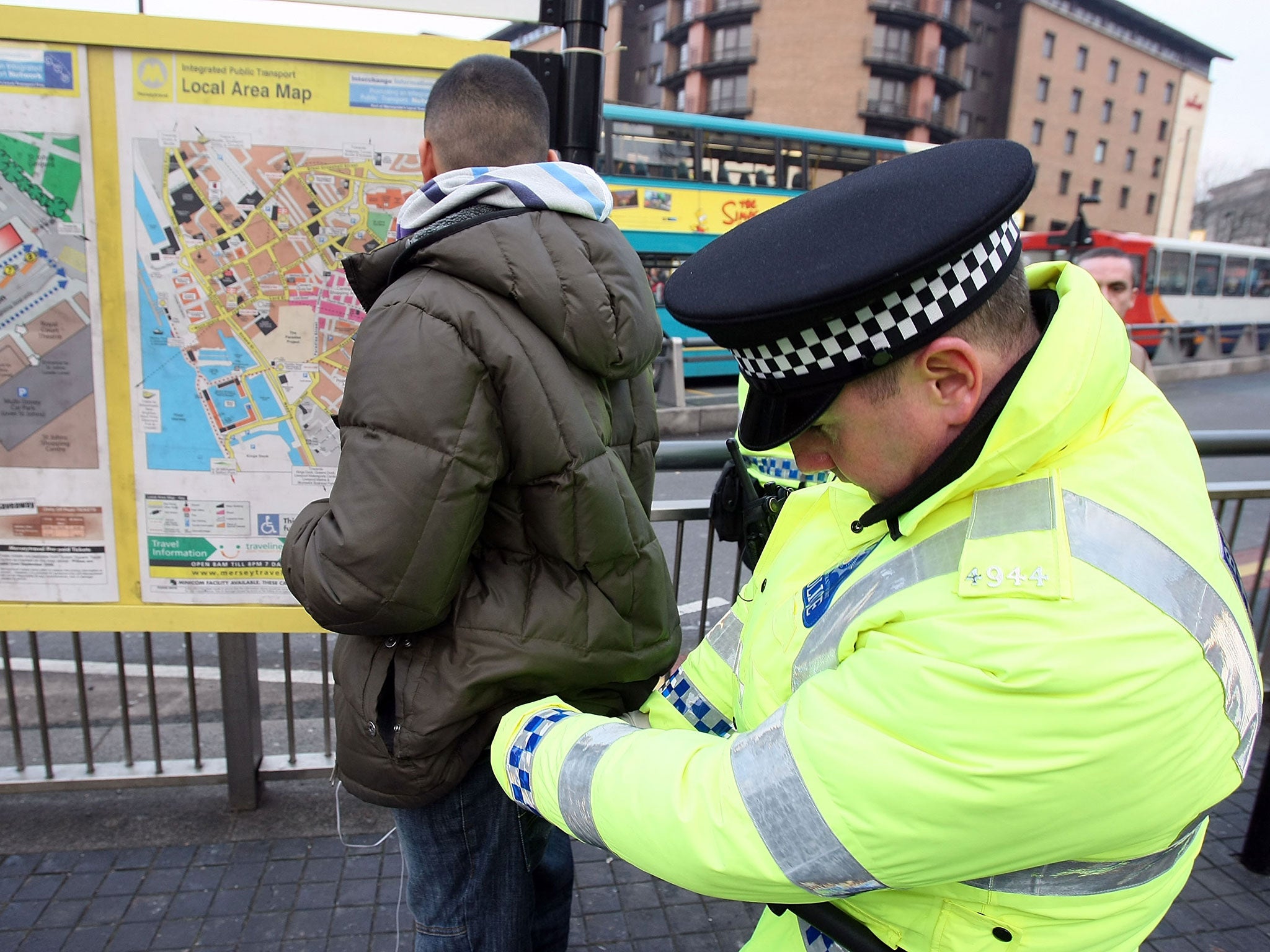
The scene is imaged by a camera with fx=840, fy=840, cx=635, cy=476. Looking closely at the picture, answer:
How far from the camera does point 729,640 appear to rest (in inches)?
60.6

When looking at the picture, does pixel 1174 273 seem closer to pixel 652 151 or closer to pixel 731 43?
pixel 652 151

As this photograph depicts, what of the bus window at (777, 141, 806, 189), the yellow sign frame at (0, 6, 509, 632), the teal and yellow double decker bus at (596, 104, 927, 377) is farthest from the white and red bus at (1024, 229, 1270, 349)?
the yellow sign frame at (0, 6, 509, 632)

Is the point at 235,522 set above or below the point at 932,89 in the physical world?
below

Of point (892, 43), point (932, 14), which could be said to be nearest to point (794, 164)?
point (892, 43)

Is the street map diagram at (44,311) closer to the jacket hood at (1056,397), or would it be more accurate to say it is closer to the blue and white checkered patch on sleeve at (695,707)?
the blue and white checkered patch on sleeve at (695,707)

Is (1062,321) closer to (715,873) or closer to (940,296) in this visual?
(940,296)

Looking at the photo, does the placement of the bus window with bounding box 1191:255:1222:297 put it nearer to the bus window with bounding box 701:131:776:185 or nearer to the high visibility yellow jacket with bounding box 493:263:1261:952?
the bus window with bounding box 701:131:776:185

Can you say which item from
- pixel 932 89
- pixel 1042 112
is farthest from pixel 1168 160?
pixel 932 89

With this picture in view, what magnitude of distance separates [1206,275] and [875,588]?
2893cm

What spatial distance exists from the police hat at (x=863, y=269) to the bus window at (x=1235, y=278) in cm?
2963

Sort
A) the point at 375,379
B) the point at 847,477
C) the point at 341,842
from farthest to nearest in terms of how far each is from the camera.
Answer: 1. the point at 341,842
2. the point at 375,379
3. the point at 847,477

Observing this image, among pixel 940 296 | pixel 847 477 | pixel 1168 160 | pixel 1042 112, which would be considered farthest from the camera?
pixel 1168 160

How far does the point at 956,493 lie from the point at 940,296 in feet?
0.77

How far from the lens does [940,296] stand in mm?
915
